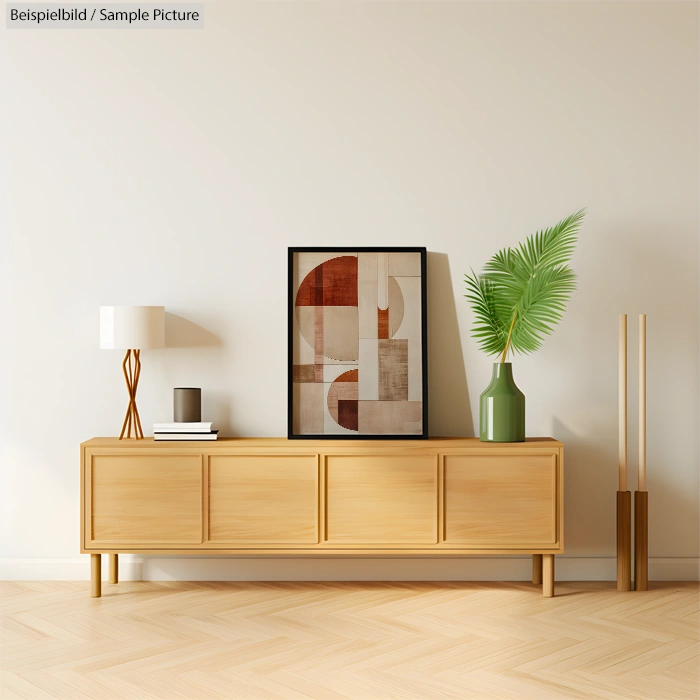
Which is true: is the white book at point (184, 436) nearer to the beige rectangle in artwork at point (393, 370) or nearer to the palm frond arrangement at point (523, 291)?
the beige rectangle in artwork at point (393, 370)

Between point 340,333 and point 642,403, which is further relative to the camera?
point 340,333

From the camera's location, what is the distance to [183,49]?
4.05 m

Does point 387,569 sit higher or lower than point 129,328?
lower

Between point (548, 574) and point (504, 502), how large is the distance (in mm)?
420

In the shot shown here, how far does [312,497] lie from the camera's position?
145 inches

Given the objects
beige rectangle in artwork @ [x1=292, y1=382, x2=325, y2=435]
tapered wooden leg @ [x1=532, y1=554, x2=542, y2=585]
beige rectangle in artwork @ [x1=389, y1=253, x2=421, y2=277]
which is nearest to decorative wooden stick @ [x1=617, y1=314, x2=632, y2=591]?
tapered wooden leg @ [x1=532, y1=554, x2=542, y2=585]

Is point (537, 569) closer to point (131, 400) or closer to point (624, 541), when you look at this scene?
point (624, 541)

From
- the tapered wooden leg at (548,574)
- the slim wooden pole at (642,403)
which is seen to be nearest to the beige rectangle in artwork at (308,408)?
the tapered wooden leg at (548,574)

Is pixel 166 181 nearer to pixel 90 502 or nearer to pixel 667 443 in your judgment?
pixel 90 502

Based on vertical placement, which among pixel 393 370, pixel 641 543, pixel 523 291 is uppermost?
pixel 523 291

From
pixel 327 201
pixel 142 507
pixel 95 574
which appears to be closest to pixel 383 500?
pixel 142 507

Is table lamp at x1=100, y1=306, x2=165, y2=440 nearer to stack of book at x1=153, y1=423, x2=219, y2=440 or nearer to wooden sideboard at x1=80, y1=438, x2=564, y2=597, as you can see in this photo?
stack of book at x1=153, y1=423, x2=219, y2=440

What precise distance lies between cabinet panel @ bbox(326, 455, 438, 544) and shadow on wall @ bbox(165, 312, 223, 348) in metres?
0.97

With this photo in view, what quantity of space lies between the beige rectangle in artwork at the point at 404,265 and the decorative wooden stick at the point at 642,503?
1.15m
